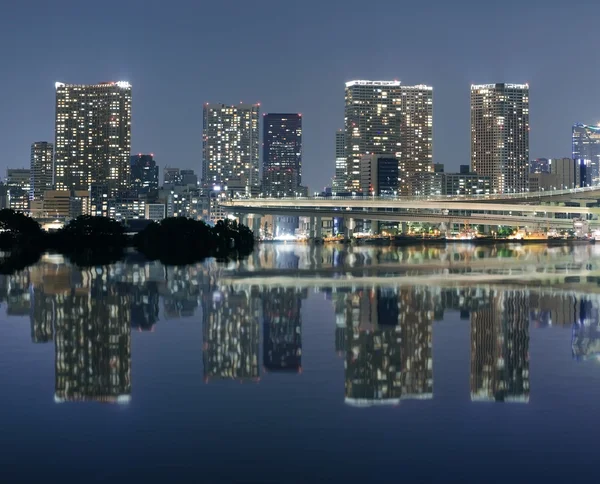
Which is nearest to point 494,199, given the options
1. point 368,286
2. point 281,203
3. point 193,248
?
point 281,203

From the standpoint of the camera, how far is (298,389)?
1234cm

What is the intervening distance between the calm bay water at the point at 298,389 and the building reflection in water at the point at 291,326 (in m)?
0.06

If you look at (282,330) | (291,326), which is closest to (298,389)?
(282,330)

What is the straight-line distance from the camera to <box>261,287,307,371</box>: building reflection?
14.8 m

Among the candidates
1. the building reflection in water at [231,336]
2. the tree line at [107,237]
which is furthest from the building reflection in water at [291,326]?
the tree line at [107,237]

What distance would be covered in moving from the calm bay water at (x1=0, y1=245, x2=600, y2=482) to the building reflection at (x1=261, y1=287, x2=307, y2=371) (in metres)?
0.09

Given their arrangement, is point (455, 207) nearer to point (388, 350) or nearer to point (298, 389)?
point (388, 350)

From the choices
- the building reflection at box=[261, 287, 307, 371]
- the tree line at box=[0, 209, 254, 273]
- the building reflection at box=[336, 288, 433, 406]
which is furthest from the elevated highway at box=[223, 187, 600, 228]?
Result: the building reflection at box=[336, 288, 433, 406]

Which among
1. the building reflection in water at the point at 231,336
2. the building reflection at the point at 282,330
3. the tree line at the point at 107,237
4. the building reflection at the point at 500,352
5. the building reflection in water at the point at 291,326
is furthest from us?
the tree line at the point at 107,237

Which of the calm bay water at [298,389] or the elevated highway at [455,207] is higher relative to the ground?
the elevated highway at [455,207]

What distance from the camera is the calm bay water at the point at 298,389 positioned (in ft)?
28.9

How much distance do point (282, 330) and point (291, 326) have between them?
2.24ft

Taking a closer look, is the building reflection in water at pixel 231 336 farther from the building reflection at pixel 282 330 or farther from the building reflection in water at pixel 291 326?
the building reflection at pixel 282 330

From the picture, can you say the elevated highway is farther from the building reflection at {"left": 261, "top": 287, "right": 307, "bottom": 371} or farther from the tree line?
the building reflection at {"left": 261, "top": 287, "right": 307, "bottom": 371}
